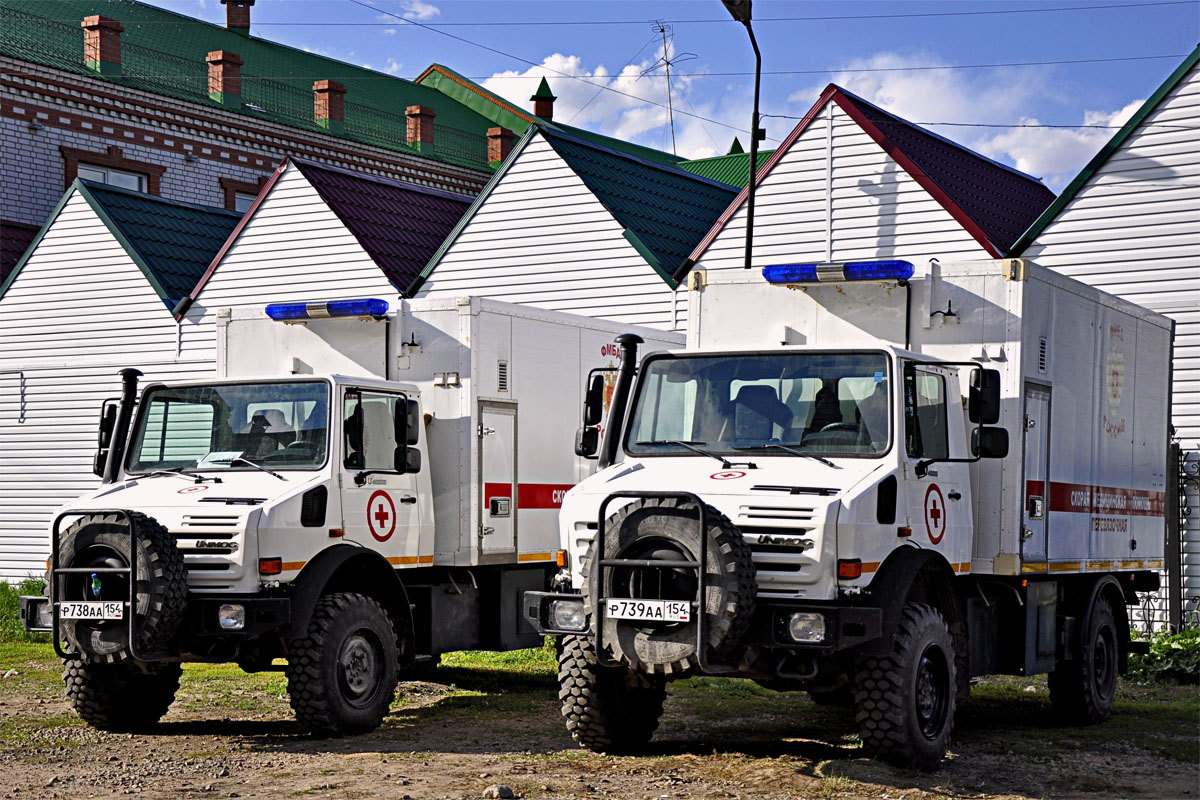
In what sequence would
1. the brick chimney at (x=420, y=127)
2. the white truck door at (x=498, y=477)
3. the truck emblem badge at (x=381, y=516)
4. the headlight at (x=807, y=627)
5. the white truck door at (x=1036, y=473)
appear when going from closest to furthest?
the headlight at (x=807, y=627), the white truck door at (x=1036, y=473), the truck emblem badge at (x=381, y=516), the white truck door at (x=498, y=477), the brick chimney at (x=420, y=127)

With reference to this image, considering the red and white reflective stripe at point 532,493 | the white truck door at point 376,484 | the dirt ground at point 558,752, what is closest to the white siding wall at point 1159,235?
the dirt ground at point 558,752

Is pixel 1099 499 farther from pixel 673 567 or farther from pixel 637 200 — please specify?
pixel 637 200

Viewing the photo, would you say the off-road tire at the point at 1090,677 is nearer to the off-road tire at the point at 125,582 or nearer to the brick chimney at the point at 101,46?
the off-road tire at the point at 125,582

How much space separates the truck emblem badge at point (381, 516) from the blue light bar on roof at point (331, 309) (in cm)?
157

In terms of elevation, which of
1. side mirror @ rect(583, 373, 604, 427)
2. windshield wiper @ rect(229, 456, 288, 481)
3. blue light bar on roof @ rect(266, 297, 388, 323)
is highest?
blue light bar on roof @ rect(266, 297, 388, 323)

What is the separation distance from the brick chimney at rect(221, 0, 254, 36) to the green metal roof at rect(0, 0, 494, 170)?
154 centimetres

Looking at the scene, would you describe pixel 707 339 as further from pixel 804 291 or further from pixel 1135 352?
pixel 1135 352

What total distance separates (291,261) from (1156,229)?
474 inches

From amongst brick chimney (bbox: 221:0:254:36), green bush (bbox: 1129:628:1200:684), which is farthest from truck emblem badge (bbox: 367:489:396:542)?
brick chimney (bbox: 221:0:254:36)

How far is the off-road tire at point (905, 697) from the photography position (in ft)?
29.3

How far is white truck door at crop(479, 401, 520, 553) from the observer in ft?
40.9

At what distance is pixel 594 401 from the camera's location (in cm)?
1011

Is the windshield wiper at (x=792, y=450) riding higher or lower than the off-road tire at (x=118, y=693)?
higher

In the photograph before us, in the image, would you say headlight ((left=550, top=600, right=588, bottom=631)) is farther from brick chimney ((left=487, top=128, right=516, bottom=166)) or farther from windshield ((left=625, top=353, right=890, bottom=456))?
brick chimney ((left=487, top=128, right=516, bottom=166))
